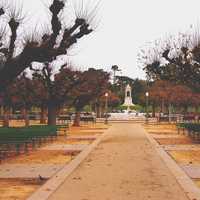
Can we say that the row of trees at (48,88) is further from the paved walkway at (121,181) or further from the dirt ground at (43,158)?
the paved walkway at (121,181)

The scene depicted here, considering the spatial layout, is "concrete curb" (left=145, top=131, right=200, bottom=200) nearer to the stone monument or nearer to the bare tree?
the bare tree

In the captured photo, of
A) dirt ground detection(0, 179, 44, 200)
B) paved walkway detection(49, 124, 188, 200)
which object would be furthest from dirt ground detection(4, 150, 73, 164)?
dirt ground detection(0, 179, 44, 200)

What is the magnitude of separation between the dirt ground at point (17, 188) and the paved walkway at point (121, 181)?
65 centimetres

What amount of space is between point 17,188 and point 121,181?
102 inches

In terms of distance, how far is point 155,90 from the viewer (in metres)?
85.0

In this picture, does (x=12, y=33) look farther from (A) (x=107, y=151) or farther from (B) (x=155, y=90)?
(B) (x=155, y=90)

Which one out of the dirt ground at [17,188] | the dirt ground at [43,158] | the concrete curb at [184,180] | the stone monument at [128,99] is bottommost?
the dirt ground at [17,188]

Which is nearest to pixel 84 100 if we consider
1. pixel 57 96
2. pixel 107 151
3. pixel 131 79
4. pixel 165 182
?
pixel 57 96

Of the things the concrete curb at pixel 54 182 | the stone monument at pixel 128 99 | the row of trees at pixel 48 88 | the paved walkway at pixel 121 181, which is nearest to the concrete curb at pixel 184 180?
the paved walkway at pixel 121 181

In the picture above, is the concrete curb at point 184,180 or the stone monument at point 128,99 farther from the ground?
the stone monument at point 128,99

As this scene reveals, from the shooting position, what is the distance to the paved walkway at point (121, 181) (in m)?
13.0

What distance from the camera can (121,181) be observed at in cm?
1538

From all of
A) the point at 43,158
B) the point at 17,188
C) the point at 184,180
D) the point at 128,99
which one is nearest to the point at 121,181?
the point at 184,180

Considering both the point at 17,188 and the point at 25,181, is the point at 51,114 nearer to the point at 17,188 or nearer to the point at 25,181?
the point at 25,181
